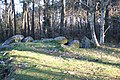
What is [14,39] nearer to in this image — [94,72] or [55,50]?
[55,50]

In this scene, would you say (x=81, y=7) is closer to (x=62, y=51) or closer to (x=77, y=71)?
(x=62, y=51)

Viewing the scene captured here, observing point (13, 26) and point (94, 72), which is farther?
point (13, 26)

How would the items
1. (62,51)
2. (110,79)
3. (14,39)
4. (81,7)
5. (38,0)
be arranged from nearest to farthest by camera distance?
1. (110,79)
2. (62,51)
3. (14,39)
4. (81,7)
5. (38,0)

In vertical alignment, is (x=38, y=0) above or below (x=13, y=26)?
above

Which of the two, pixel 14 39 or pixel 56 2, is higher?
pixel 56 2

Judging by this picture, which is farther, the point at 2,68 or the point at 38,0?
the point at 38,0

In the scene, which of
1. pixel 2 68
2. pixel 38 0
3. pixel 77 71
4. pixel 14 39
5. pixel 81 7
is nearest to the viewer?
pixel 77 71

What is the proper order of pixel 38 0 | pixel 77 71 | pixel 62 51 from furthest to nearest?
1. pixel 38 0
2. pixel 62 51
3. pixel 77 71

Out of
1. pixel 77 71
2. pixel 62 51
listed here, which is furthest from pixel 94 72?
pixel 62 51

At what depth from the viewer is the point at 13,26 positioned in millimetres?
41125

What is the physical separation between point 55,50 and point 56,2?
33797 millimetres

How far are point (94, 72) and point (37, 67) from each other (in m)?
2.20

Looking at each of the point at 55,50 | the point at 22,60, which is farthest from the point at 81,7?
the point at 22,60

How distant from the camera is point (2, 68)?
36.9 ft
